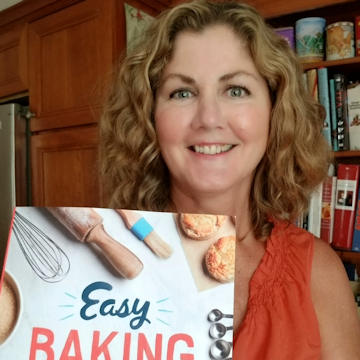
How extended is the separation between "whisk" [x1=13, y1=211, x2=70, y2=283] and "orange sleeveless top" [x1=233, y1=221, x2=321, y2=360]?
37cm

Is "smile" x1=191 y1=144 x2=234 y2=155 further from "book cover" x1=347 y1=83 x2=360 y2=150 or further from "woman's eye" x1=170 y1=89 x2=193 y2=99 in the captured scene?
"book cover" x1=347 y1=83 x2=360 y2=150

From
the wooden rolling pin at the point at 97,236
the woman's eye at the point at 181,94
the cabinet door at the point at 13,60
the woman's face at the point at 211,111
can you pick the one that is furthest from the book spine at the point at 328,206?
the cabinet door at the point at 13,60

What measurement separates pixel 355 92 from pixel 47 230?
47.9 inches

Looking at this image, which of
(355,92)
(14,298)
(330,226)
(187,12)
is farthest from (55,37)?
(14,298)

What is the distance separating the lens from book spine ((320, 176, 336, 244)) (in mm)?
1367

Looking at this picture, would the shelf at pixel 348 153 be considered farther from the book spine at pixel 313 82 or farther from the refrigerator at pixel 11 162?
the refrigerator at pixel 11 162

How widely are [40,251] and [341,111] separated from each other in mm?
1205

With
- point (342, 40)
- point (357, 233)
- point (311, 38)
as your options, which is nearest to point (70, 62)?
point (311, 38)

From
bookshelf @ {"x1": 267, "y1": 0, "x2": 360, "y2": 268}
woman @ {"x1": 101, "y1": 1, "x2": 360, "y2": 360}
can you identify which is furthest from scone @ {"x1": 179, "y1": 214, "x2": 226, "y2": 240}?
bookshelf @ {"x1": 267, "y1": 0, "x2": 360, "y2": 268}

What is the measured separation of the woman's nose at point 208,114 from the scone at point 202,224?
11.1 inches

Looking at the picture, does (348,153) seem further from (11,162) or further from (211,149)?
(11,162)

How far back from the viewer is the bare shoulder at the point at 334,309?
2.41ft

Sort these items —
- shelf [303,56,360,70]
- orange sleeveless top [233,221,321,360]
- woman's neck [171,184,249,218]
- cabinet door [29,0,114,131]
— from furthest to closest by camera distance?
cabinet door [29,0,114,131] → shelf [303,56,360,70] → woman's neck [171,184,249,218] → orange sleeveless top [233,221,321,360]

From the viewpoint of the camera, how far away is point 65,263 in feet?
1.50
